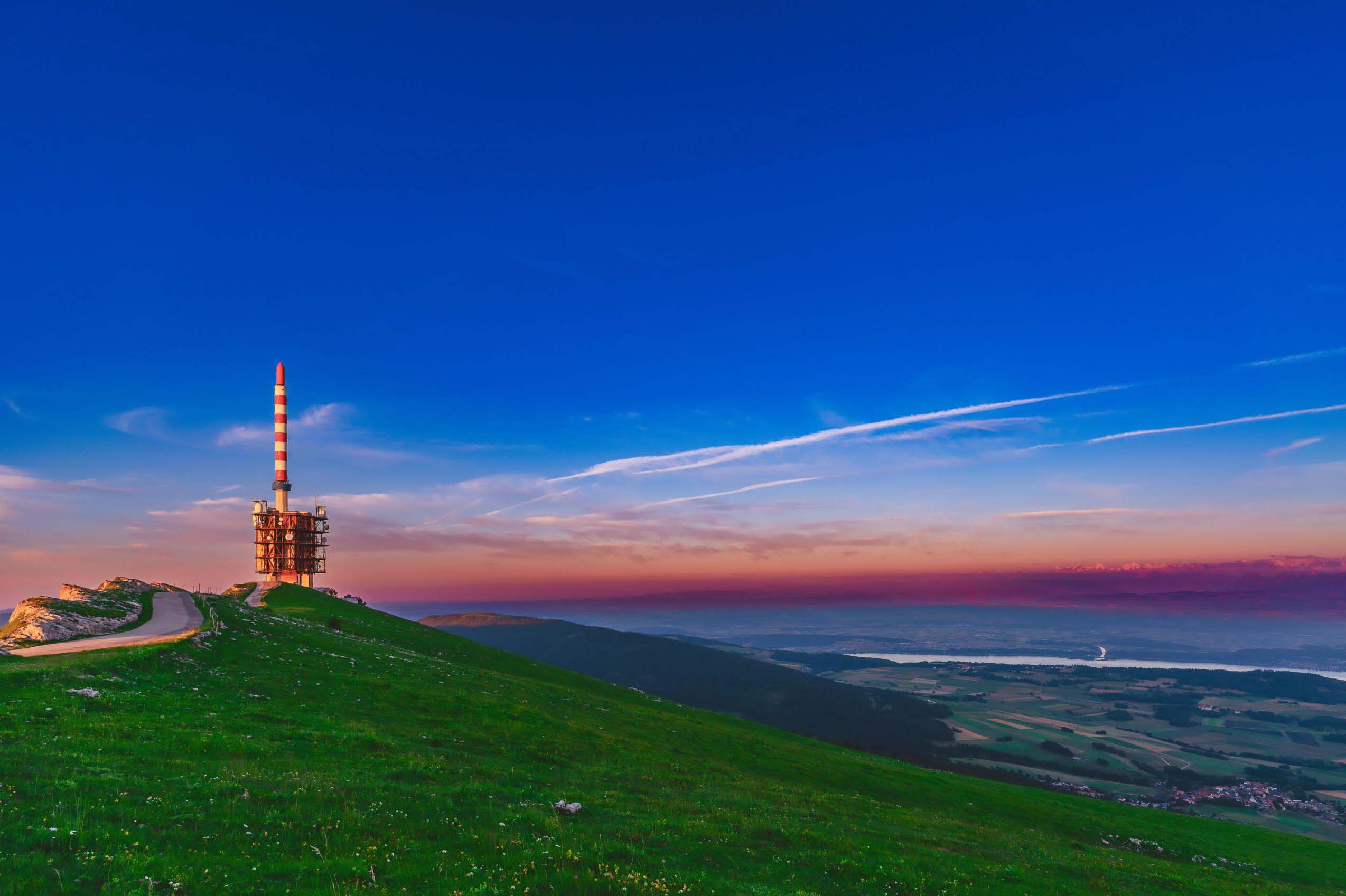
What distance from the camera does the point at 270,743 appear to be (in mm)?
21984

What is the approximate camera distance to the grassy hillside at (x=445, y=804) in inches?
505

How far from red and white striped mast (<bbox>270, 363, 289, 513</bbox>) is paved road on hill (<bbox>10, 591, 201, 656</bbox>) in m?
55.0

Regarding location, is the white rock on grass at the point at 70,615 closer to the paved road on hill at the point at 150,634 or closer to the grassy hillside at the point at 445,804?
the paved road on hill at the point at 150,634

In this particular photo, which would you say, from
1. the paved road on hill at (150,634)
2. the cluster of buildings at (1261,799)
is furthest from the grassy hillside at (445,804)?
the cluster of buildings at (1261,799)

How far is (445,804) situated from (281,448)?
11490cm

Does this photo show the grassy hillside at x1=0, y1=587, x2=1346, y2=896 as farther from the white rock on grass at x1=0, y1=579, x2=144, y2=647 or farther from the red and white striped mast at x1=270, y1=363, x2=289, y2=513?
the red and white striped mast at x1=270, y1=363, x2=289, y2=513

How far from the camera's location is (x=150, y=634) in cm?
3972

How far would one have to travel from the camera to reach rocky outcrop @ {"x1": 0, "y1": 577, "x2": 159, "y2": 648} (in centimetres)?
3706

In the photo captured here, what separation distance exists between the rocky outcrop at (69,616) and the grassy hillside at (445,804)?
7940 mm

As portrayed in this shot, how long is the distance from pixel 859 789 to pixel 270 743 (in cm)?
3865

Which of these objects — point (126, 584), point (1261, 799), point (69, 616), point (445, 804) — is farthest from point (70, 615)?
point (1261, 799)

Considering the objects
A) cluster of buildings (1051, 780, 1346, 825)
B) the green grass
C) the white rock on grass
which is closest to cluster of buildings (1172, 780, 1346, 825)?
cluster of buildings (1051, 780, 1346, 825)

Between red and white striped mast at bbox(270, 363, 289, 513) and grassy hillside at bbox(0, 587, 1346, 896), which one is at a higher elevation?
red and white striped mast at bbox(270, 363, 289, 513)

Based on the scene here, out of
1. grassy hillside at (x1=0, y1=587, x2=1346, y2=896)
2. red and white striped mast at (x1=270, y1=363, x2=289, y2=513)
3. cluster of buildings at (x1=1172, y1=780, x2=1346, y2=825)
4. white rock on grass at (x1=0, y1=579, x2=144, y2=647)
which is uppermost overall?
red and white striped mast at (x1=270, y1=363, x2=289, y2=513)
